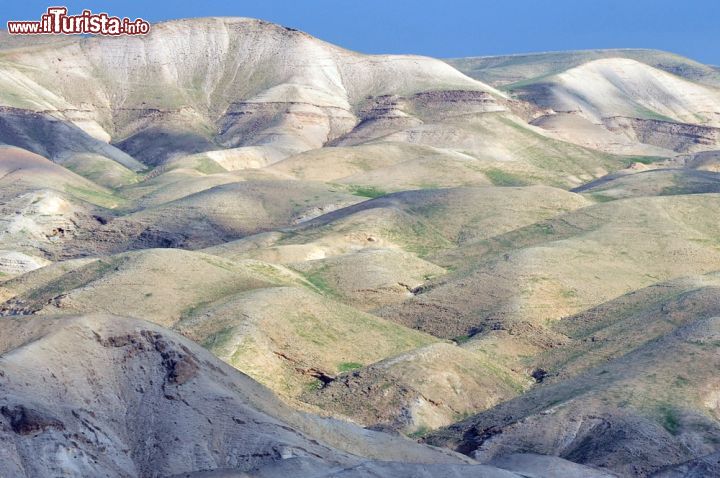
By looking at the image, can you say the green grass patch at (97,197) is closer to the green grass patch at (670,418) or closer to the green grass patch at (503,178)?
the green grass patch at (503,178)

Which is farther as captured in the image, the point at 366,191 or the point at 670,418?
A: the point at 366,191

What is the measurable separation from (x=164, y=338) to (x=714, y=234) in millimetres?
70835

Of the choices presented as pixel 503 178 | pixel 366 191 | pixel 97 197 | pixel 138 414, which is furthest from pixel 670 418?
pixel 503 178

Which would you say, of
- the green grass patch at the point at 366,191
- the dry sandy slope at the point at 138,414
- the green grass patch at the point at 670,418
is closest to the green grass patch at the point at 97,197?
the green grass patch at the point at 366,191

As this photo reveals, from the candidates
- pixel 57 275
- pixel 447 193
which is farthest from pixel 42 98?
pixel 57 275

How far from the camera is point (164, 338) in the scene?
160 feet

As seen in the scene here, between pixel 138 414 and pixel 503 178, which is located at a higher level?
pixel 138 414

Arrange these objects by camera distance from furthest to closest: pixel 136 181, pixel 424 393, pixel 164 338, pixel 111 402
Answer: pixel 136 181, pixel 424 393, pixel 164 338, pixel 111 402

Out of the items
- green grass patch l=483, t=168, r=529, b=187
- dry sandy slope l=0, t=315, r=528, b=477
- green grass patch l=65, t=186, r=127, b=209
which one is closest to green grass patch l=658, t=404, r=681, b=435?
dry sandy slope l=0, t=315, r=528, b=477

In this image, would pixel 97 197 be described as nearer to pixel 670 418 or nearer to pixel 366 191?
pixel 366 191

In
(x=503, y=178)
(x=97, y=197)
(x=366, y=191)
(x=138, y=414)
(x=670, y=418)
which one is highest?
(x=138, y=414)

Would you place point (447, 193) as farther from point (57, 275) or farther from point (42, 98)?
point (42, 98)

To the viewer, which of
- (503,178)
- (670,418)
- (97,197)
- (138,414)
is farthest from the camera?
(503,178)

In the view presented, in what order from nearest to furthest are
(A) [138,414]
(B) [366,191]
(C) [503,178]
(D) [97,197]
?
(A) [138,414]
(B) [366,191]
(D) [97,197]
(C) [503,178]
